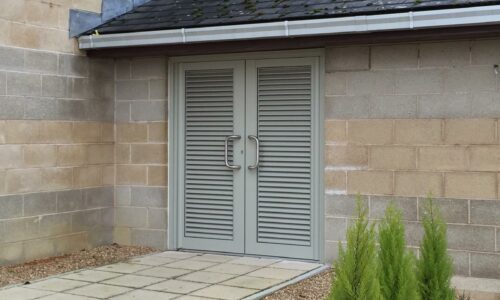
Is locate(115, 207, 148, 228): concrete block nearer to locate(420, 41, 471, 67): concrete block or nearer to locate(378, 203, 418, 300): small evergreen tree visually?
locate(420, 41, 471, 67): concrete block

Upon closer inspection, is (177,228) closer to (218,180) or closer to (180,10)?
(218,180)

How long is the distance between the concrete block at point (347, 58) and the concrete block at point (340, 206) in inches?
51.5

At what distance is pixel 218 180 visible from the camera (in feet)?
24.9

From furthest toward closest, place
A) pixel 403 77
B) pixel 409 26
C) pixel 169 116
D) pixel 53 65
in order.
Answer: pixel 169 116, pixel 53 65, pixel 403 77, pixel 409 26

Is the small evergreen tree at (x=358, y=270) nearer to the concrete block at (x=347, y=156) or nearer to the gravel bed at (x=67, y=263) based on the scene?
the concrete block at (x=347, y=156)

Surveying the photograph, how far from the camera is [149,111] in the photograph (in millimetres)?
7898

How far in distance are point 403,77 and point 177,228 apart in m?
3.13

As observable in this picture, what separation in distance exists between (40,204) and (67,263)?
0.69 meters

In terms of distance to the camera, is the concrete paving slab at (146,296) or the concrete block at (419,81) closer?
the concrete paving slab at (146,296)

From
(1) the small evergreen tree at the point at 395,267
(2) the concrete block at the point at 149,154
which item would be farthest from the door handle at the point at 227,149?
(1) the small evergreen tree at the point at 395,267

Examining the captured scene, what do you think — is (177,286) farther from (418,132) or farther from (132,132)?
(418,132)

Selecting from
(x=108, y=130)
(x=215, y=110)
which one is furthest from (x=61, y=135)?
(x=215, y=110)

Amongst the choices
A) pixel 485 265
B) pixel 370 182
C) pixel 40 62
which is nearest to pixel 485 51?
pixel 370 182

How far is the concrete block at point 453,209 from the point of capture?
20.5 feet
